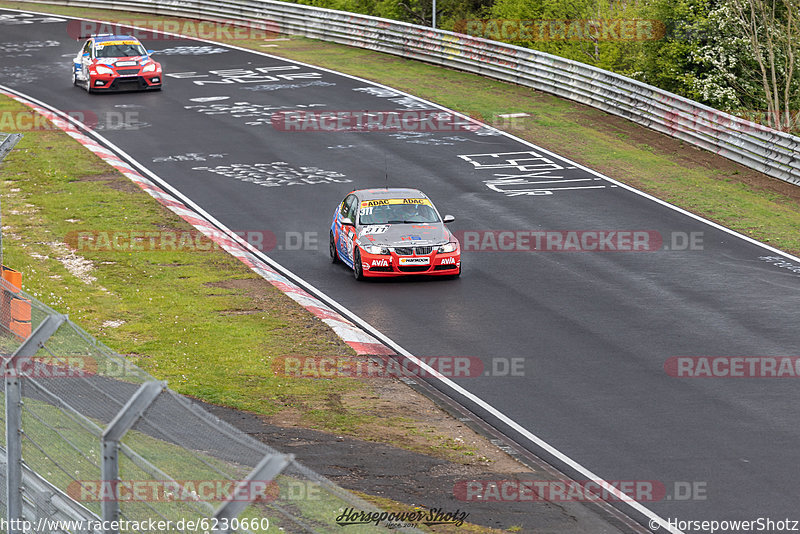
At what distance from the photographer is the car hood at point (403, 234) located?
796 inches

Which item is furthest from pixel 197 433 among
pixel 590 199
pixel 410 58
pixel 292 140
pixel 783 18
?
pixel 410 58

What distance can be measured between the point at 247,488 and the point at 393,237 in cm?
1480

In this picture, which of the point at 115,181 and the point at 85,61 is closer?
the point at 115,181

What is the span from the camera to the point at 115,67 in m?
35.7

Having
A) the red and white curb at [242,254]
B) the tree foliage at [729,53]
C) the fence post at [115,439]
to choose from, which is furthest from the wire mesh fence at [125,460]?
the tree foliage at [729,53]

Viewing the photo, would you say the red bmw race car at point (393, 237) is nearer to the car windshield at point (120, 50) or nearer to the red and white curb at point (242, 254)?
the red and white curb at point (242, 254)

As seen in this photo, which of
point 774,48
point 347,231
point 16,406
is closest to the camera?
point 16,406

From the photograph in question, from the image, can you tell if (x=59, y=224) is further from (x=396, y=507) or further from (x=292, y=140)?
(x=396, y=507)

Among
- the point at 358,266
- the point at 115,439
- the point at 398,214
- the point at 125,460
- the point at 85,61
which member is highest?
the point at 115,439

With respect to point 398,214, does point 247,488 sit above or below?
above

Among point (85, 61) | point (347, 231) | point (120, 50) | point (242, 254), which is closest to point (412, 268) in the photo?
point (347, 231)

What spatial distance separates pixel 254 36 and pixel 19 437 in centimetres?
4092

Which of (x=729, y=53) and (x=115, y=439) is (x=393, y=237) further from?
(x=729, y=53)

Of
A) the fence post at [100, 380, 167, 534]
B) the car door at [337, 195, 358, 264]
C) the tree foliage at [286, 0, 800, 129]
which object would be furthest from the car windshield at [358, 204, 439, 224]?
the tree foliage at [286, 0, 800, 129]
